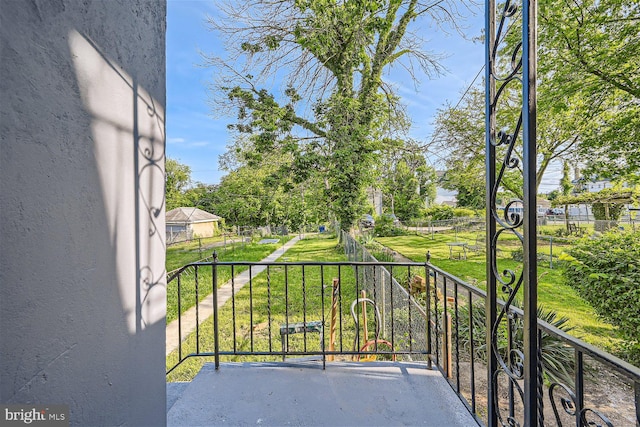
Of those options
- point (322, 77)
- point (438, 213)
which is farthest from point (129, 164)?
point (438, 213)

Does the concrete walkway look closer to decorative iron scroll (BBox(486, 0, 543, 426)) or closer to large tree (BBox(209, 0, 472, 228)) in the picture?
decorative iron scroll (BBox(486, 0, 543, 426))

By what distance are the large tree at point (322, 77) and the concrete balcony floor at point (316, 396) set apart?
18.1ft

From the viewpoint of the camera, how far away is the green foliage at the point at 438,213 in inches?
853

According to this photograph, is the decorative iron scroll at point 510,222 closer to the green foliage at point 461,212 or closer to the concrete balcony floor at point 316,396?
the concrete balcony floor at point 316,396

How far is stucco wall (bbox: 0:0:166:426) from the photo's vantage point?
708mm

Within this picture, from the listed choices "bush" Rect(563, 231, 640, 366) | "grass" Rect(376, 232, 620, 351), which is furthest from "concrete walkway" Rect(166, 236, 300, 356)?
"grass" Rect(376, 232, 620, 351)

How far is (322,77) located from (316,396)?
721 centimetres

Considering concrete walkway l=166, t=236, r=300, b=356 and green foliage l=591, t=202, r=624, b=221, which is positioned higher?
green foliage l=591, t=202, r=624, b=221

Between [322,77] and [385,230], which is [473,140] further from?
[385,230]

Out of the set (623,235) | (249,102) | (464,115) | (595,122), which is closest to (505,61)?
(595,122)

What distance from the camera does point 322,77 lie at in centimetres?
730

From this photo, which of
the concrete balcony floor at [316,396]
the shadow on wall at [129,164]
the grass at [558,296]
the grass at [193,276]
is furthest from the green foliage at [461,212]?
the shadow on wall at [129,164]

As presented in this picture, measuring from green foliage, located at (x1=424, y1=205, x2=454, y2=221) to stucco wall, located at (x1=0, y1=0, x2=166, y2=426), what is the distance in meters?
22.8

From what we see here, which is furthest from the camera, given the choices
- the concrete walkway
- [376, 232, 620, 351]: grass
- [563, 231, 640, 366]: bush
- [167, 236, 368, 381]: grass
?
the concrete walkway
